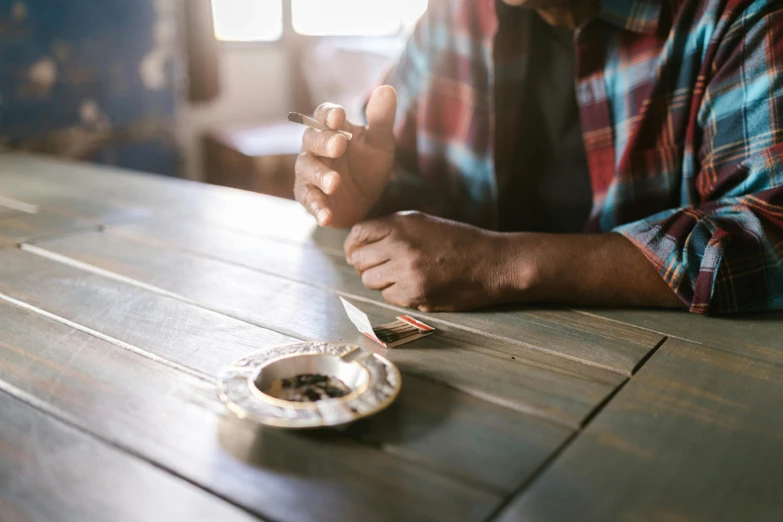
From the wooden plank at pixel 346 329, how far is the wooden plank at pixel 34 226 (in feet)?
0.23

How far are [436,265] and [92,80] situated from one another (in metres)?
2.31

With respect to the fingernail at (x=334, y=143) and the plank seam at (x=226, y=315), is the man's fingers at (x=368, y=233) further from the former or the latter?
the plank seam at (x=226, y=315)

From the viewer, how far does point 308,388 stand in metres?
0.66

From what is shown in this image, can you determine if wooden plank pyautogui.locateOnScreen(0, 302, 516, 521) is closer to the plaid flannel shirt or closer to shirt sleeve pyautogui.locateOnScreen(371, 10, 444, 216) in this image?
the plaid flannel shirt

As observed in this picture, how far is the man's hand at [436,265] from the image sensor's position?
925 mm

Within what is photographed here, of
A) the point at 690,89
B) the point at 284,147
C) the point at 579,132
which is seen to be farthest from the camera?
the point at 284,147

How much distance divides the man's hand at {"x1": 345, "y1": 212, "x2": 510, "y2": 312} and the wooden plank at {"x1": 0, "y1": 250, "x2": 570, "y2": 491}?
14 cm

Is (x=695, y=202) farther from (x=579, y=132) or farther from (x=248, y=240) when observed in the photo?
(x=248, y=240)

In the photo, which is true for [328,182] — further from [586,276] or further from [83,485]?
[83,485]

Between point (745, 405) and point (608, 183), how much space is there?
676 mm

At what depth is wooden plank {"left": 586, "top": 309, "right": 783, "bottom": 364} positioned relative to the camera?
82 centimetres

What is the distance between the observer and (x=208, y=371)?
2.37 feet

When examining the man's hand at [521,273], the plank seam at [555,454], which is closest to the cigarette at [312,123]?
the man's hand at [521,273]

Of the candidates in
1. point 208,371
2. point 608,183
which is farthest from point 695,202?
point 208,371
